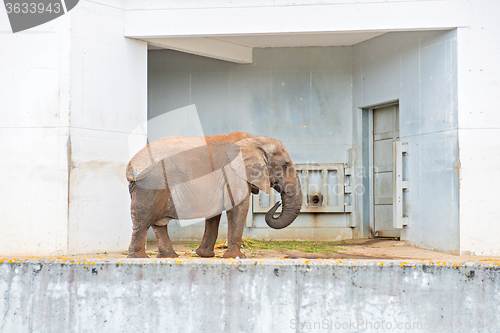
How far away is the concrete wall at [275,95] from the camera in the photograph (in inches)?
444

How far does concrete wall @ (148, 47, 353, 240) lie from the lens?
11289 millimetres

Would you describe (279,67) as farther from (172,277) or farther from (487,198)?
(172,277)

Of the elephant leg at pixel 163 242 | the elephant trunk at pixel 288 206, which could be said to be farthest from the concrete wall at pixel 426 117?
the elephant leg at pixel 163 242

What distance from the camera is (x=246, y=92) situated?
37.4 feet

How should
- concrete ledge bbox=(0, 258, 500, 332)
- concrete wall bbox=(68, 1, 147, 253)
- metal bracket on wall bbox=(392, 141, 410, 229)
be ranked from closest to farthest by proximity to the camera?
1. concrete ledge bbox=(0, 258, 500, 332)
2. concrete wall bbox=(68, 1, 147, 253)
3. metal bracket on wall bbox=(392, 141, 410, 229)

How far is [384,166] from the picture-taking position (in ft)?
35.3

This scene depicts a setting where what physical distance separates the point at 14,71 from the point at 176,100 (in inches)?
149

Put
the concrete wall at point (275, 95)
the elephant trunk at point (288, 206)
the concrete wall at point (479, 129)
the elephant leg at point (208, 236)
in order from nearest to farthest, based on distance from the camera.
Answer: the elephant trunk at point (288, 206) → the elephant leg at point (208, 236) → the concrete wall at point (479, 129) → the concrete wall at point (275, 95)

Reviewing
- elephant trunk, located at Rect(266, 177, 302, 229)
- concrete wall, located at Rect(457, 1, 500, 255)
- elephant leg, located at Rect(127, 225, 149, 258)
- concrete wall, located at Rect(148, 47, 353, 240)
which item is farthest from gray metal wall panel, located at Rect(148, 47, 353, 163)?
elephant leg, located at Rect(127, 225, 149, 258)

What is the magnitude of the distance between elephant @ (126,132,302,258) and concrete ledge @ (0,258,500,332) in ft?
7.81

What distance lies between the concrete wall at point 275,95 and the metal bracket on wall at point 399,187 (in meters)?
1.64


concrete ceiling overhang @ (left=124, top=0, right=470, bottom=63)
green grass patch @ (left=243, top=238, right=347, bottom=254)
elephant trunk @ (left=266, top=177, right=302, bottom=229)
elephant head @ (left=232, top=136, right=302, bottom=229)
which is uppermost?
concrete ceiling overhang @ (left=124, top=0, right=470, bottom=63)

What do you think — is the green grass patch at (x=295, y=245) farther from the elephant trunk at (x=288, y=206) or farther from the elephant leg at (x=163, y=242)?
the elephant leg at (x=163, y=242)

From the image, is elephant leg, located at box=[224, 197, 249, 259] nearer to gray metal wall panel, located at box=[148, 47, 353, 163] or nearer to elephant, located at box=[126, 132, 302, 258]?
elephant, located at box=[126, 132, 302, 258]
